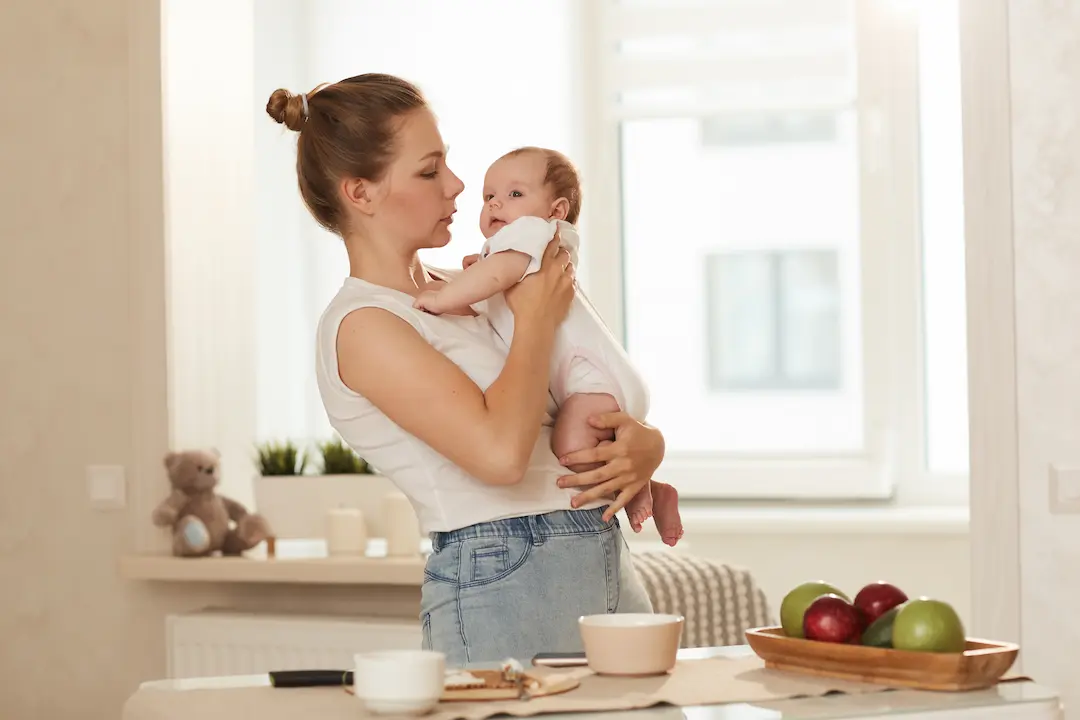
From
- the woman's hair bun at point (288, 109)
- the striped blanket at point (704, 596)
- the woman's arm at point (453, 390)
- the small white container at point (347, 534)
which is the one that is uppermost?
the woman's hair bun at point (288, 109)

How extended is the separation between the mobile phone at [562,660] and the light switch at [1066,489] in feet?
4.58

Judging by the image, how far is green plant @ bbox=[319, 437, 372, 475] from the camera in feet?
10.0

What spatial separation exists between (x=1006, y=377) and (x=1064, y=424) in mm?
137

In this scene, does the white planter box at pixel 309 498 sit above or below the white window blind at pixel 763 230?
below

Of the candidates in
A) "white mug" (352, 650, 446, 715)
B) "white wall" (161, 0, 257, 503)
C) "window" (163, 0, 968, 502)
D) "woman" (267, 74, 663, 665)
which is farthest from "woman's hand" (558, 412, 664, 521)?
"window" (163, 0, 968, 502)

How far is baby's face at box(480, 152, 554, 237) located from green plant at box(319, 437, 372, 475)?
48.4 inches

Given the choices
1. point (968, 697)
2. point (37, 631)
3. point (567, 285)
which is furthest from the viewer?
point (37, 631)

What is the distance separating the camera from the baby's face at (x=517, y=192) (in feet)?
6.36

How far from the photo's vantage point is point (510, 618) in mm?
1674

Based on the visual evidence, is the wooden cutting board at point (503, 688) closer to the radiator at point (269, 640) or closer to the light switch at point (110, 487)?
the radiator at point (269, 640)

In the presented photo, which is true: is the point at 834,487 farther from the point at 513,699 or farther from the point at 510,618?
the point at 513,699

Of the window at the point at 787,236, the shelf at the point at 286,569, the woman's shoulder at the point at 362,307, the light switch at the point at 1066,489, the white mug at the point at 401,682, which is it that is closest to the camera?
the white mug at the point at 401,682

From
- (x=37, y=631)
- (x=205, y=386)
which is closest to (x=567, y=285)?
(x=205, y=386)

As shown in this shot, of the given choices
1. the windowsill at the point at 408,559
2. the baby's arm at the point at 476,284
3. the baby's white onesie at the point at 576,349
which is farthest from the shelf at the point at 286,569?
the baby's arm at the point at 476,284
